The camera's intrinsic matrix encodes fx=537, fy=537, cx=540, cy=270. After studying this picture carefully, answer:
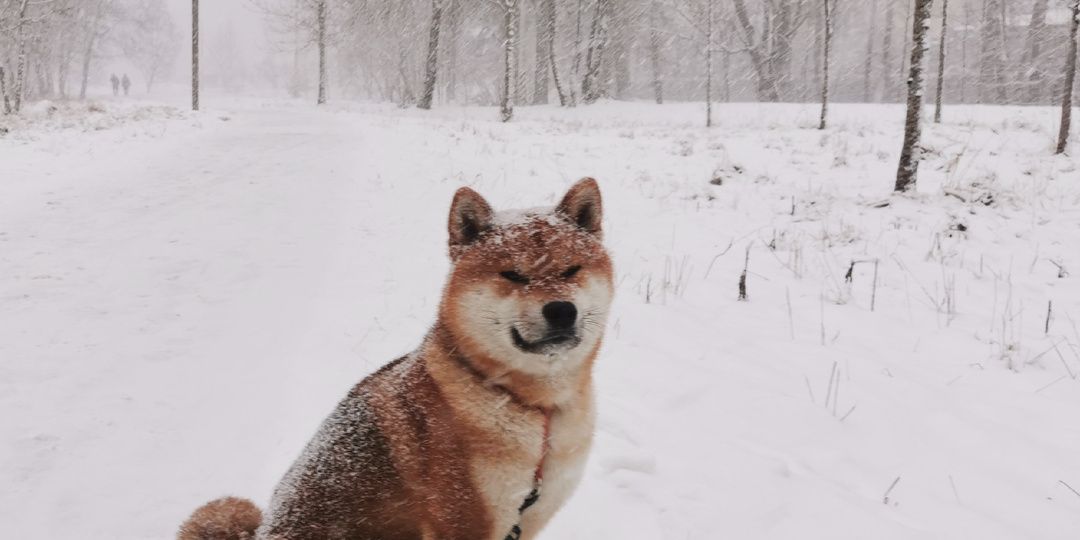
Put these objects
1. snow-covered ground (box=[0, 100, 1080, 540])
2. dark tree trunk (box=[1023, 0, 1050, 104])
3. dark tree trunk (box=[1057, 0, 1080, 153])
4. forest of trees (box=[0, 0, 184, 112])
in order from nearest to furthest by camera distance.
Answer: snow-covered ground (box=[0, 100, 1080, 540]) → dark tree trunk (box=[1057, 0, 1080, 153]) → forest of trees (box=[0, 0, 184, 112]) → dark tree trunk (box=[1023, 0, 1050, 104])

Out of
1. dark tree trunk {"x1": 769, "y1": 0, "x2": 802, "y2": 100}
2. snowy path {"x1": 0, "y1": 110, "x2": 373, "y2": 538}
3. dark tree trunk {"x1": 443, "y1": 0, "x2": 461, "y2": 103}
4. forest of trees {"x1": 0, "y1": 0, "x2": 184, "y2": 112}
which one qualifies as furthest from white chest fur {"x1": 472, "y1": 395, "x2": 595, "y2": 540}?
dark tree trunk {"x1": 769, "y1": 0, "x2": 802, "y2": 100}

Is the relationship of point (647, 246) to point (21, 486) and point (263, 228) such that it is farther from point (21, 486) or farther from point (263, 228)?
point (21, 486)

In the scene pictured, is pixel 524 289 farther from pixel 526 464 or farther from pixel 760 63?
pixel 760 63

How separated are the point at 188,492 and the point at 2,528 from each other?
74 cm

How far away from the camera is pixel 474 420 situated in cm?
170

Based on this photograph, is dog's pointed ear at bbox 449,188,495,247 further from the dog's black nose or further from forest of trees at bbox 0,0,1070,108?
forest of trees at bbox 0,0,1070,108

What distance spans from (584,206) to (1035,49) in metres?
49.1

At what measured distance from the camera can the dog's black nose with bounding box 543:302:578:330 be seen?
1.63 meters

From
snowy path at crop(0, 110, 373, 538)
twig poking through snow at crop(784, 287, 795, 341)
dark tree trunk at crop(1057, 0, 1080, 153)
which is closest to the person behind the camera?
snowy path at crop(0, 110, 373, 538)

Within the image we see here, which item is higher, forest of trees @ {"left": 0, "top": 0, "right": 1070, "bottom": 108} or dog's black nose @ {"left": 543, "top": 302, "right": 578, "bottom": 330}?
forest of trees @ {"left": 0, "top": 0, "right": 1070, "bottom": 108}

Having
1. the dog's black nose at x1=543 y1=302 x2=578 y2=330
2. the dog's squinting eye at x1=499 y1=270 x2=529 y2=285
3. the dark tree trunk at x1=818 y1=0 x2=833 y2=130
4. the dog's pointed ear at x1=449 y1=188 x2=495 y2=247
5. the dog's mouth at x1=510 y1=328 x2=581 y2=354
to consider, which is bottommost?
the dog's mouth at x1=510 y1=328 x2=581 y2=354

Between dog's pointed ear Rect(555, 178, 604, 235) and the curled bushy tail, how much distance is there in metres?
1.59

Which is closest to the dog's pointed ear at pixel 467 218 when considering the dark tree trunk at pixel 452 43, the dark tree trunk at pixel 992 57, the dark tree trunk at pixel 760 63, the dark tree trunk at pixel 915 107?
the dark tree trunk at pixel 915 107

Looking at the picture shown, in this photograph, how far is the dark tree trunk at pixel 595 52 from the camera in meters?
30.7
